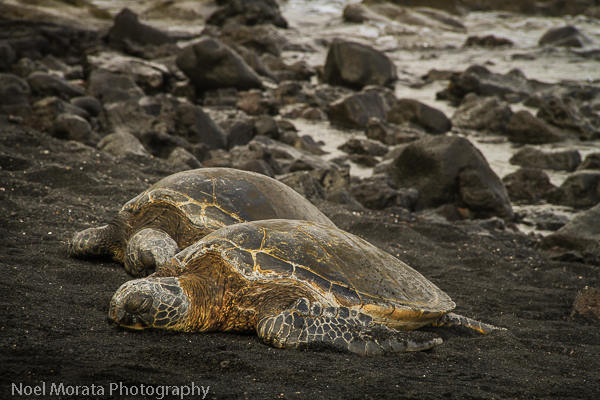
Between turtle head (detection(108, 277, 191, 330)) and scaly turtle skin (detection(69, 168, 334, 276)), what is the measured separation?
0.84m

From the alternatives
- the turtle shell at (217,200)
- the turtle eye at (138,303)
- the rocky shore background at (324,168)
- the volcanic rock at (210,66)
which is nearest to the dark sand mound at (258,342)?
the rocky shore background at (324,168)

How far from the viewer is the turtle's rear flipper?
11.0ft

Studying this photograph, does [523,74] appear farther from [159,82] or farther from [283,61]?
[159,82]

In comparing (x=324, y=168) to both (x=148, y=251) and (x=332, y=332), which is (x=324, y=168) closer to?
(x=148, y=251)

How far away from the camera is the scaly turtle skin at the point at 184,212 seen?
3.81 m

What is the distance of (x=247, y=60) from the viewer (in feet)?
45.9

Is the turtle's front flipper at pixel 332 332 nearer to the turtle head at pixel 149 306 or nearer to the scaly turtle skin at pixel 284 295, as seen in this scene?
the scaly turtle skin at pixel 284 295

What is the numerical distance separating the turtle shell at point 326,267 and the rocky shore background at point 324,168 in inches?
12.1

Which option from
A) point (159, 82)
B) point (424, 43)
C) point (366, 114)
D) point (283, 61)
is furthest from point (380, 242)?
point (424, 43)

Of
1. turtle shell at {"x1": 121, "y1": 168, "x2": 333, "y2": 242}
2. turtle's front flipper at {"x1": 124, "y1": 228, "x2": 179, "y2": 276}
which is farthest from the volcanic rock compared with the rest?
turtle's front flipper at {"x1": 124, "y1": 228, "x2": 179, "y2": 276}

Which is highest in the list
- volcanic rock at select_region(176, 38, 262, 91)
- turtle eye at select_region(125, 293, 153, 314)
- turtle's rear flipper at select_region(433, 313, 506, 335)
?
turtle eye at select_region(125, 293, 153, 314)

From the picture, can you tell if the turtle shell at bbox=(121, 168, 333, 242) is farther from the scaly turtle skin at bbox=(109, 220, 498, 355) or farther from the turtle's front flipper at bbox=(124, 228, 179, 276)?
the scaly turtle skin at bbox=(109, 220, 498, 355)

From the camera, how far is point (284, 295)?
2.94m

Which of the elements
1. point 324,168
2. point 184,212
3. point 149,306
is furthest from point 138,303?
point 324,168
